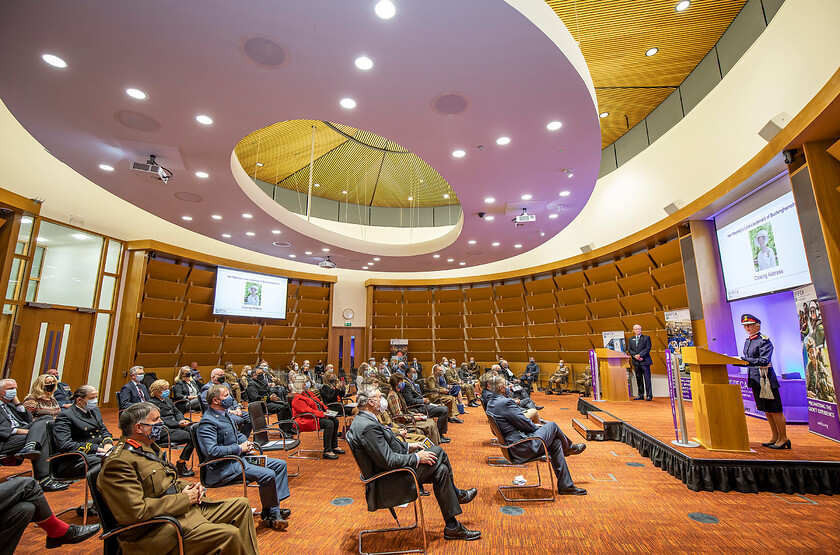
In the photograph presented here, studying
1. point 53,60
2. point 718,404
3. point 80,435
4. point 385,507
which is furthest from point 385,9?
point 718,404

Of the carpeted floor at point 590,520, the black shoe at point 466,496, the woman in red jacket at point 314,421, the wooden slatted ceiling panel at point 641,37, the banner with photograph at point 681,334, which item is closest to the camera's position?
the carpeted floor at point 590,520

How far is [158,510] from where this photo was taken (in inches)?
81.7

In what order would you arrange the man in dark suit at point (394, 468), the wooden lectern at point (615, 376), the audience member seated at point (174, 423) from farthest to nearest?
the wooden lectern at point (615, 376) < the audience member seated at point (174, 423) < the man in dark suit at point (394, 468)

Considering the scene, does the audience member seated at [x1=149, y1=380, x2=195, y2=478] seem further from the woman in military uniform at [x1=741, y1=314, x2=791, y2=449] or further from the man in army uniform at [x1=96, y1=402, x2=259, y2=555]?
the woman in military uniform at [x1=741, y1=314, x2=791, y2=449]

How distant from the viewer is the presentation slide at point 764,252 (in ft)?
17.6

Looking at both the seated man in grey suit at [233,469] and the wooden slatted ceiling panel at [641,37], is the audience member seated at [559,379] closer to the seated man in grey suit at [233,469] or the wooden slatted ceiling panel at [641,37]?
the wooden slatted ceiling panel at [641,37]

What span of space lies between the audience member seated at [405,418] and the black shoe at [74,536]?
122 inches

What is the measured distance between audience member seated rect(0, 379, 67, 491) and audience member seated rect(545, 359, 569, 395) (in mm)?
10765

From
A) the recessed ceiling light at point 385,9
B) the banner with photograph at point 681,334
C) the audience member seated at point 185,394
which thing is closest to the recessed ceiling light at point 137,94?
the recessed ceiling light at point 385,9

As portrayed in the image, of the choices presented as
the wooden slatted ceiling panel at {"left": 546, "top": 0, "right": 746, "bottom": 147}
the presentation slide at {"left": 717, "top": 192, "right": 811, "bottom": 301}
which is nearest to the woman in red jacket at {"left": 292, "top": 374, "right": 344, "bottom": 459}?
the presentation slide at {"left": 717, "top": 192, "right": 811, "bottom": 301}

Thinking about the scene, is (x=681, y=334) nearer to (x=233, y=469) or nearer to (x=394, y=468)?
(x=394, y=468)

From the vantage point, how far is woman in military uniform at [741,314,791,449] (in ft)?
13.2

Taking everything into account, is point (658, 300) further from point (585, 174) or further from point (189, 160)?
point (189, 160)

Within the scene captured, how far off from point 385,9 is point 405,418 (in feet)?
15.6
